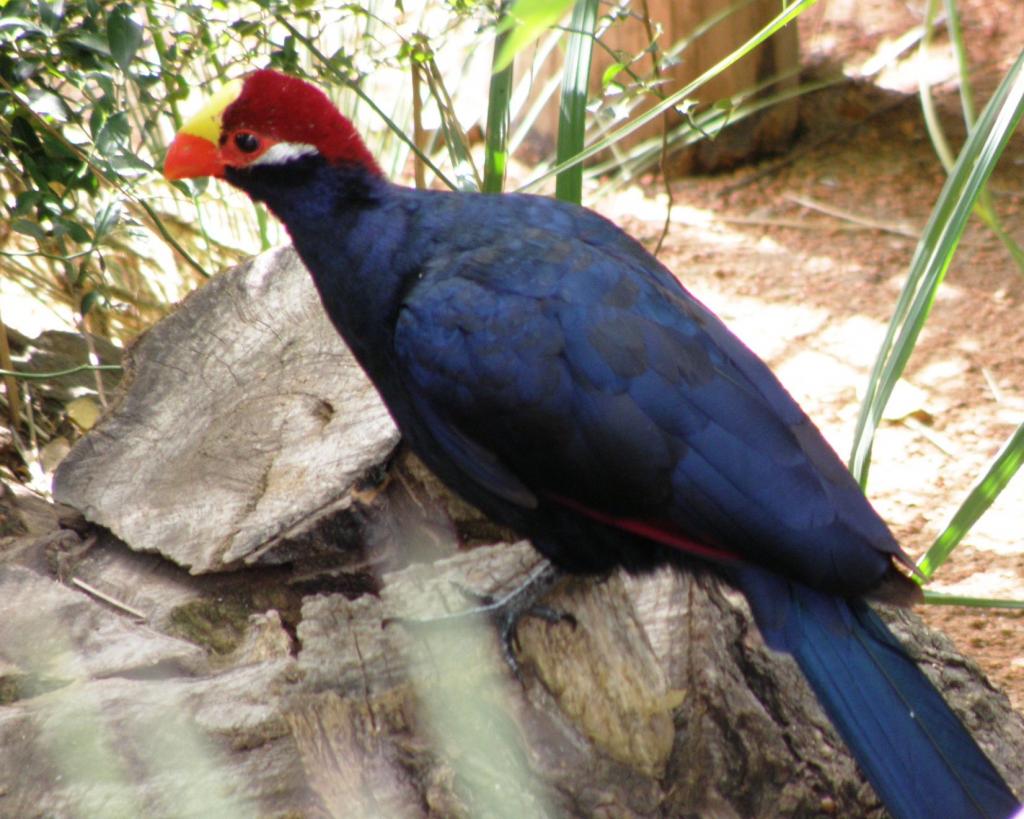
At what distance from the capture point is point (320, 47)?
10.9 feet

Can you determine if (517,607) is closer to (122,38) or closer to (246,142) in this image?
(246,142)

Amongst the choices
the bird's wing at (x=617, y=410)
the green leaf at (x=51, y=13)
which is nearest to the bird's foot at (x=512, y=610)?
the bird's wing at (x=617, y=410)

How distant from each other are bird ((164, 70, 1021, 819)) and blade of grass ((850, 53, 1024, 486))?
280 mm

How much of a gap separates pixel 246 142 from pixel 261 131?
3 centimetres

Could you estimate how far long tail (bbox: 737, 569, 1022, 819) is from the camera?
4.93ft

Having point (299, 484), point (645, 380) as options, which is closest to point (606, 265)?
point (645, 380)

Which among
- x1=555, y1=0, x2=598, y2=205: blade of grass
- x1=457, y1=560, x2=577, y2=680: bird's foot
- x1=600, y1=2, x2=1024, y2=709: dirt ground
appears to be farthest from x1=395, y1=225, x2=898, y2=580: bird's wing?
x1=600, y1=2, x2=1024, y2=709: dirt ground

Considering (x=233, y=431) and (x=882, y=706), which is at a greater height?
(x=233, y=431)

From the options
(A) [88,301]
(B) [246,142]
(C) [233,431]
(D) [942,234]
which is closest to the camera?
(B) [246,142]

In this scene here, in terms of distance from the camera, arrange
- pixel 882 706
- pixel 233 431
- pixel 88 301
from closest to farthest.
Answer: pixel 882 706 < pixel 233 431 < pixel 88 301

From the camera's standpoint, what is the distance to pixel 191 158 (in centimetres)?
181

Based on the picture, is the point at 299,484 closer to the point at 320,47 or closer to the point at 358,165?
the point at 358,165

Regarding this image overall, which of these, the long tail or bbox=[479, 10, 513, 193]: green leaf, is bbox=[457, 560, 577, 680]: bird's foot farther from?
bbox=[479, 10, 513, 193]: green leaf

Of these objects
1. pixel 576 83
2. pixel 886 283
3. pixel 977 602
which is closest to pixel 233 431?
pixel 576 83
